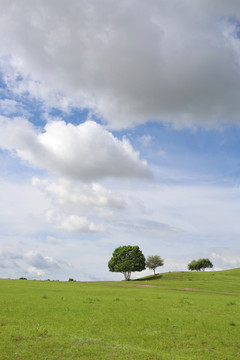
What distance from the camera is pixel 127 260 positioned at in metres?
113

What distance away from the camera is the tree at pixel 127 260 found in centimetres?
11181

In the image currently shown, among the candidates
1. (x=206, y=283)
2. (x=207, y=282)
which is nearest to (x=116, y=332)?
(x=206, y=283)

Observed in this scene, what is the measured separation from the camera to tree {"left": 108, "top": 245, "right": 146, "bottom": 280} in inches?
4402

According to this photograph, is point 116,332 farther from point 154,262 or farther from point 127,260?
point 154,262

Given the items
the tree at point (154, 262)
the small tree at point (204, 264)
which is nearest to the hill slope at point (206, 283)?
the tree at point (154, 262)

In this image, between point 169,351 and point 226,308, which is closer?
point 169,351

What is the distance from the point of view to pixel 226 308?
28500mm

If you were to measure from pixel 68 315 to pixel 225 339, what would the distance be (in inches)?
477

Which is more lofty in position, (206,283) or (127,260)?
(127,260)

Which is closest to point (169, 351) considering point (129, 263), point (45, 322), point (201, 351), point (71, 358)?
point (201, 351)

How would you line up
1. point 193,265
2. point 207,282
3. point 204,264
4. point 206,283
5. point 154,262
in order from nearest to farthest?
point 206,283
point 207,282
point 154,262
point 204,264
point 193,265

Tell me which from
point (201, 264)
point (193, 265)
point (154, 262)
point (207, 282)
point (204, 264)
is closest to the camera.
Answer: point (207, 282)

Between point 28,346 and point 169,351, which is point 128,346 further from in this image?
point 28,346

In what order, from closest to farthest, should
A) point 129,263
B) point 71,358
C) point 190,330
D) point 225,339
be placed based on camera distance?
point 71,358 → point 225,339 → point 190,330 → point 129,263
